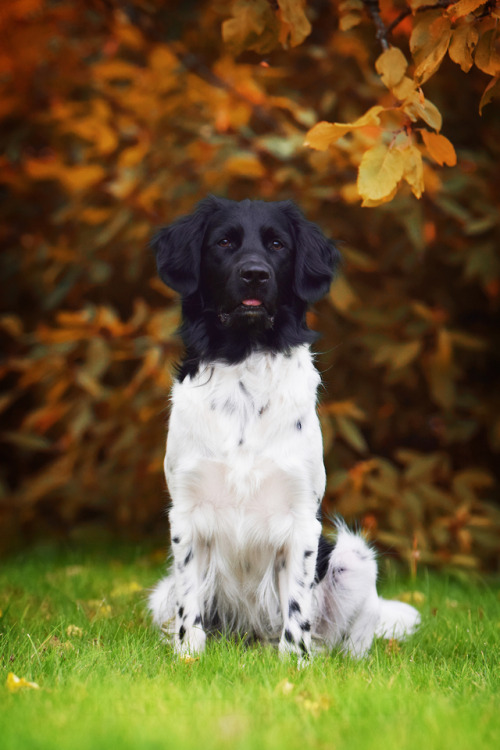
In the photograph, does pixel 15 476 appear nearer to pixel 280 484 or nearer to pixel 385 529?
pixel 385 529

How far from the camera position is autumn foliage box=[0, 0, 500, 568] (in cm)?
444

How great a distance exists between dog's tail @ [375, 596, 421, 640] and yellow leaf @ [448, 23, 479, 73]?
1999 mm

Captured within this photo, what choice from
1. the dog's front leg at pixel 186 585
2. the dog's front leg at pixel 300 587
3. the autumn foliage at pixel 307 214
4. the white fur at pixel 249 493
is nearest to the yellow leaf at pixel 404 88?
the white fur at pixel 249 493

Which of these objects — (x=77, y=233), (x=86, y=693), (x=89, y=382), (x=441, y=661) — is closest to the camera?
(x=86, y=693)

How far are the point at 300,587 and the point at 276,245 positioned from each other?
122 cm

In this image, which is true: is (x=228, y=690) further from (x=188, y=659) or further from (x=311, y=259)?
(x=311, y=259)

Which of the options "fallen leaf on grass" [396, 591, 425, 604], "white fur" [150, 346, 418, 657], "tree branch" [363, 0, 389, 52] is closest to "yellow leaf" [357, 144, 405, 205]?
"tree branch" [363, 0, 389, 52]

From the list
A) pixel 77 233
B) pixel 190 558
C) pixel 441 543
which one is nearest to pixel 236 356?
pixel 190 558

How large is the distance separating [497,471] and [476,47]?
348cm

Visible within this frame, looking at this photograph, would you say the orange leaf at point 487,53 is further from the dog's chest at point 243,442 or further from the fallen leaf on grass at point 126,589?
the fallen leaf on grass at point 126,589

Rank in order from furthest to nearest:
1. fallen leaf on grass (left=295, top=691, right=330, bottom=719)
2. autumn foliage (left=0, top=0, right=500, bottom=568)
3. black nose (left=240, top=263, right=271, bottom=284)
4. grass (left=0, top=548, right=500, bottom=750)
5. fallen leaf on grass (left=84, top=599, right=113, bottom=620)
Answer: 1. autumn foliage (left=0, top=0, right=500, bottom=568)
2. fallen leaf on grass (left=84, top=599, right=113, bottom=620)
3. black nose (left=240, top=263, right=271, bottom=284)
4. fallen leaf on grass (left=295, top=691, right=330, bottom=719)
5. grass (left=0, top=548, right=500, bottom=750)

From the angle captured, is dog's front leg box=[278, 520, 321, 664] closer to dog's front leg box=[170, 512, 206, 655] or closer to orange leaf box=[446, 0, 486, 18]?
dog's front leg box=[170, 512, 206, 655]

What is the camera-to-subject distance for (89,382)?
14.6ft

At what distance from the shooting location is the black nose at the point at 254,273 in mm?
2857
